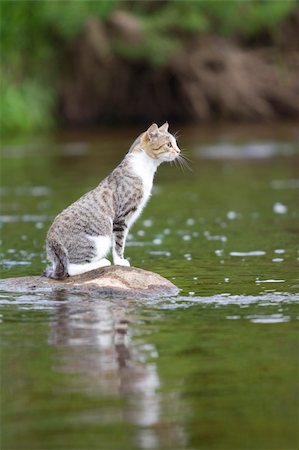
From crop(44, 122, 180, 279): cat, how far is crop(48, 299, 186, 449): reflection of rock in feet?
2.29

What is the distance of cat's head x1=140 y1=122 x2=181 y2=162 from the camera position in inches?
513

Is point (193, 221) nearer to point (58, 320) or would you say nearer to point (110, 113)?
point (58, 320)

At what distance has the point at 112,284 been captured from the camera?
1248cm

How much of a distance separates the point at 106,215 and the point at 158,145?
2.88 ft

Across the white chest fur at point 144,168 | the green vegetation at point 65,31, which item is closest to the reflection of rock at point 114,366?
the white chest fur at point 144,168

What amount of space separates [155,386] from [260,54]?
38394 mm

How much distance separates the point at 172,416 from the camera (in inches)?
316

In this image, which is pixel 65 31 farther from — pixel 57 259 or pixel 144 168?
pixel 57 259

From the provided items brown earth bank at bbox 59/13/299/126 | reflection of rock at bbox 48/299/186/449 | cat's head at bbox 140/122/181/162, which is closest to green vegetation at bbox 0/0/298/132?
brown earth bank at bbox 59/13/299/126

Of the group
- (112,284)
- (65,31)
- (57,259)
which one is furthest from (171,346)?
(65,31)

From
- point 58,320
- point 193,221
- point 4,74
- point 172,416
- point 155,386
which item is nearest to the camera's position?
point 172,416

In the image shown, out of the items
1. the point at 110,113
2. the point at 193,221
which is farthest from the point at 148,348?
the point at 110,113

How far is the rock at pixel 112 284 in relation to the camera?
12453mm

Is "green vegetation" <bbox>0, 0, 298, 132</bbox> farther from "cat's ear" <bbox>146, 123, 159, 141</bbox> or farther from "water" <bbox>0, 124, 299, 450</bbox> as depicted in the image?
"cat's ear" <bbox>146, 123, 159, 141</bbox>
